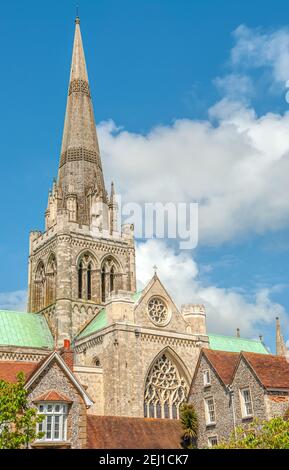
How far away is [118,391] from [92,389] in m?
2.14

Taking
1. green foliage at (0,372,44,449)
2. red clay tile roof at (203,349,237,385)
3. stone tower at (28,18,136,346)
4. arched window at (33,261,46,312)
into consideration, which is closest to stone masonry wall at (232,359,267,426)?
red clay tile roof at (203,349,237,385)

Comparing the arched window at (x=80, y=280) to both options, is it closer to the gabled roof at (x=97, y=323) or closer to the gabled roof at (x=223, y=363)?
the gabled roof at (x=97, y=323)

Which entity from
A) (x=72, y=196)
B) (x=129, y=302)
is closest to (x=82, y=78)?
(x=72, y=196)

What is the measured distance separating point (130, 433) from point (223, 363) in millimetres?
7968

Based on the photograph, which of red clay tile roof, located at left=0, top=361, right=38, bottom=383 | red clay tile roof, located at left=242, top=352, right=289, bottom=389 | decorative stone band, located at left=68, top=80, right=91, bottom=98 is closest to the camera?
red clay tile roof, located at left=0, top=361, right=38, bottom=383

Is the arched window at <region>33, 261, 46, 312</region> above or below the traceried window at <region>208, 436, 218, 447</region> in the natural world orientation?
above

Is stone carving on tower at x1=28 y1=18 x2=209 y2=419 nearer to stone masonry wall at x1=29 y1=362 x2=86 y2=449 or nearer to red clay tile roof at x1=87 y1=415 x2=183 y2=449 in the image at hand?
red clay tile roof at x1=87 y1=415 x2=183 y2=449

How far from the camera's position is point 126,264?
62281 mm

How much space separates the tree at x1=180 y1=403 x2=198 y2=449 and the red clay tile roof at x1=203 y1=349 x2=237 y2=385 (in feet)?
8.89

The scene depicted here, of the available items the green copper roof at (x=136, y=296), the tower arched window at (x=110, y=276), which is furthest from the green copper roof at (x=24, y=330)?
the green copper roof at (x=136, y=296)

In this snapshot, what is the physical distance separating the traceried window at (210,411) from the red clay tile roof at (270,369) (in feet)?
12.2

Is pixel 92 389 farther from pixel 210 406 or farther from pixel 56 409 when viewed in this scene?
pixel 56 409

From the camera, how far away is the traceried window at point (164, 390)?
48.9 meters

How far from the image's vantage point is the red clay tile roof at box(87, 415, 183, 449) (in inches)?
1259
